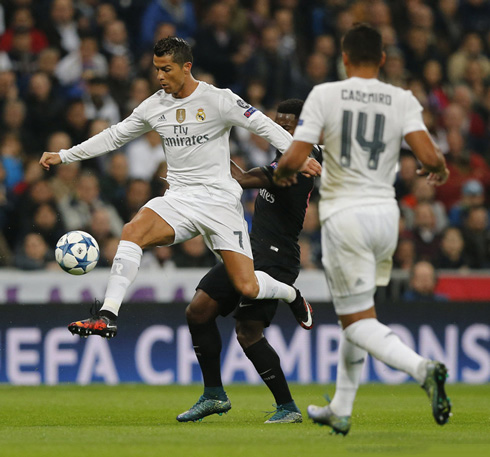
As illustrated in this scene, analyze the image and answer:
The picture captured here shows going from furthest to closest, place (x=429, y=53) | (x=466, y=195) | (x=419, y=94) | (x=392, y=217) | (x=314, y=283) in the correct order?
(x=429, y=53) < (x=419, y=94) < (x=466, y=195) < (x=314, y=283) < (x=392, y=217)

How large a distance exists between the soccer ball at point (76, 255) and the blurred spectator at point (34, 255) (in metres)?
3.99

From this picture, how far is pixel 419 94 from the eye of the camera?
15.9m

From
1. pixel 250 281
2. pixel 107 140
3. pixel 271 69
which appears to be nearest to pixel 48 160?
pixel 107 140

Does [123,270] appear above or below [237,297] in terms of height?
above

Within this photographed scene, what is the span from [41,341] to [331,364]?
3.28 m

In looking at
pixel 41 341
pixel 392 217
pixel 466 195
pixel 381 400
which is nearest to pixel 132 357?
pixel 41 341

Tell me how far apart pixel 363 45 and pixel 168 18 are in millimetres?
9359

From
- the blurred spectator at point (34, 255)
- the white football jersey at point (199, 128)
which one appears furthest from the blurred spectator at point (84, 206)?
the white football jersey at point (199, 128)

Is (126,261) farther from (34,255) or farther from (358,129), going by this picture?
(34,255)

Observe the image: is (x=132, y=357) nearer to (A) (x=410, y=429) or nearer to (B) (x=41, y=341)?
(B) (x=41, y=341)

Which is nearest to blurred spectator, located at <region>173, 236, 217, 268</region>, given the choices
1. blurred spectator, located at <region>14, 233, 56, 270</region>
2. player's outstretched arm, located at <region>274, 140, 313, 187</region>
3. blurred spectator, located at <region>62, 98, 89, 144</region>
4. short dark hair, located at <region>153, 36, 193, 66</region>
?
blurred spectator, located at <region>14, 233, 56, 270</region>

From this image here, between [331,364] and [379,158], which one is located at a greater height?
[379,158]

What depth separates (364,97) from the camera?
613 centimetres

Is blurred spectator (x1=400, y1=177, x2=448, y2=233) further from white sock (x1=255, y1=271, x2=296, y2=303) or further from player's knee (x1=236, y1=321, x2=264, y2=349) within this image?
player's knee (x1=236, y1=321, x2=264, y2=349)
